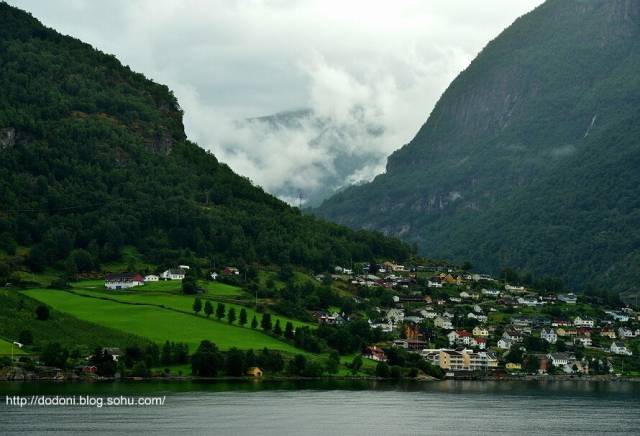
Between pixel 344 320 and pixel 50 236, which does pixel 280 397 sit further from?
pixel 50 236

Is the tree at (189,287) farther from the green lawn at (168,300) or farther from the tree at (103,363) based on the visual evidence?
the tree at (103,363)

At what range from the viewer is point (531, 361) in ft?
618

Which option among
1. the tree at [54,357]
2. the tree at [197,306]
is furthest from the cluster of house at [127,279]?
the tree at [54,357]

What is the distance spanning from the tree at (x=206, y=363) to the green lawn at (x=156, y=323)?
17.8ft

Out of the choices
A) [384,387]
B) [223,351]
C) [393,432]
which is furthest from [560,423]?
[223,351]

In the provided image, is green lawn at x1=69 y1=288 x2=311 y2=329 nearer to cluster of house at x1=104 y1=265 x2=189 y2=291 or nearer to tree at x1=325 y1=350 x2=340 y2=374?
cluster of house at x1=104 y1=265 x2=189 y2=291

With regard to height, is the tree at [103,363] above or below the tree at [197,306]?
below

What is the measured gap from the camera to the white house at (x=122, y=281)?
18588 cm

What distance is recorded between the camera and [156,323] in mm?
160125

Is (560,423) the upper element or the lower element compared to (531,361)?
lower

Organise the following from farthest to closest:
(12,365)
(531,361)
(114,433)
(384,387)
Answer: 1. (531,361)
2. (384,387)
3. (12,365)
4. (114,433)

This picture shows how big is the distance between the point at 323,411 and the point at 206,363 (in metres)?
35.7

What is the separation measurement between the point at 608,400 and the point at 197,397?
48061 mm

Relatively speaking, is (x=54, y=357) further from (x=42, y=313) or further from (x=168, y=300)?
(x=168, y=300)
